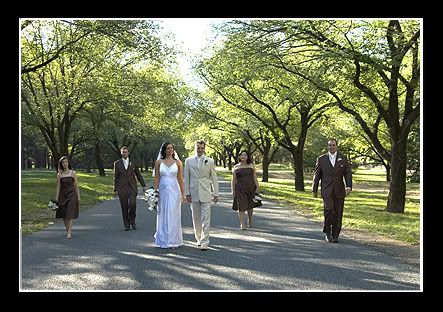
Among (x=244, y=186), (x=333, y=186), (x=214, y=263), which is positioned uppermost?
(x=333, y=186)

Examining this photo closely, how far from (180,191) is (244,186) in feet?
10.8

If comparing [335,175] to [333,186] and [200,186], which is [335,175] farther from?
[200,186]

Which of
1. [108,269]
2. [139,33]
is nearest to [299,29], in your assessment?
[139,33]

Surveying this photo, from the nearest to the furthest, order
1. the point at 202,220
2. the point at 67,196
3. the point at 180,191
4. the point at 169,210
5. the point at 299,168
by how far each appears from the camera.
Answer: the point at 202,220, the point at 169,210, the point at 180,191, the point at 67,196, the point at 299,168

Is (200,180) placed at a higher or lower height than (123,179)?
higher

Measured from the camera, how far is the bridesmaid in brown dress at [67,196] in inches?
458

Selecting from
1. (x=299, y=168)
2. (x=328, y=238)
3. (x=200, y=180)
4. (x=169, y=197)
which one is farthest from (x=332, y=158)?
(x=299, y=168)

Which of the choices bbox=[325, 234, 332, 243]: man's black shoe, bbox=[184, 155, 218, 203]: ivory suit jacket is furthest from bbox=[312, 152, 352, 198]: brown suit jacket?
bbox=[184, 155, 218, 203]: ivory suit jacket

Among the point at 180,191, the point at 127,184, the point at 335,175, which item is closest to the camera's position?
the point at 180,191

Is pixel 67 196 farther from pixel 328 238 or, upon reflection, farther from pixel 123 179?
pixel 328 238

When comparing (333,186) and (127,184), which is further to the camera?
(127,184)

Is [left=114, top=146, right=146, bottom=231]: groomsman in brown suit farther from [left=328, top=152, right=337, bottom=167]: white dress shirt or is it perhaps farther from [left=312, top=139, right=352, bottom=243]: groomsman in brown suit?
[left=328, top=152, right=337, bottom=167]: white dress shirt

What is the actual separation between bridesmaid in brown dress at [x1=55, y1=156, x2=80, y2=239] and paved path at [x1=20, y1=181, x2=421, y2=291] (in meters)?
0.45

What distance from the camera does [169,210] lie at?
33.3ft
